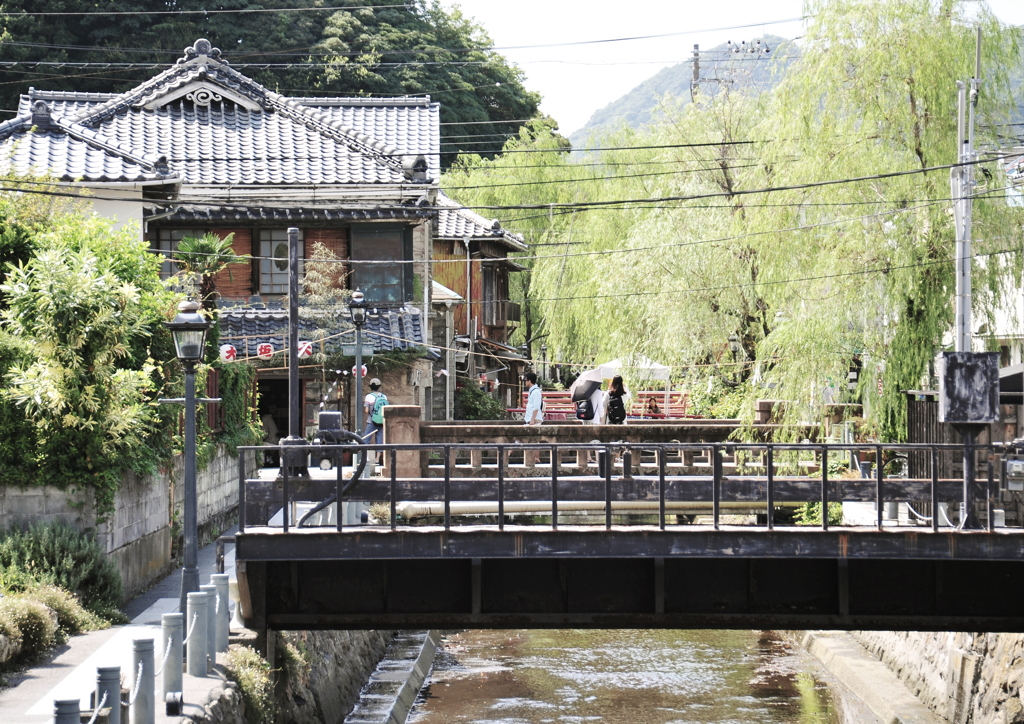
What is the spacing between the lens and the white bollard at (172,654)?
1073 cm

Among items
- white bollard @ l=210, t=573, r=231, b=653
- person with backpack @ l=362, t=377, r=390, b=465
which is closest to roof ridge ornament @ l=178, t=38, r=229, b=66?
person with backpack @ l=362, t=377, r=390, b=465

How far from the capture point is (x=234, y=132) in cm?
3406

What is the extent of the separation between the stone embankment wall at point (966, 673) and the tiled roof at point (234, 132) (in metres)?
17.8

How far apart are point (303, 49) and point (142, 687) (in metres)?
46.8

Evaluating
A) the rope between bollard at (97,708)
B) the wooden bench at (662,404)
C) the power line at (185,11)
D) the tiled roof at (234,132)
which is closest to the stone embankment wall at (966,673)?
the rope between bollard at (97,708)

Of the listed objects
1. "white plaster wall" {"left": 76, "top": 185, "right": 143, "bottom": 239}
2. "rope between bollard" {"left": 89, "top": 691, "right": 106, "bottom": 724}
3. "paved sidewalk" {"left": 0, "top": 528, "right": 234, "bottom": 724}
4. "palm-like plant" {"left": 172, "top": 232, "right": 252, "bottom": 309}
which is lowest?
"paved sidewalk" {"left": 0, "top": 528, "right": 234, "bottom": 724}

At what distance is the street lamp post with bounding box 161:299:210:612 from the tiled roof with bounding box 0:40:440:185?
19.0 m

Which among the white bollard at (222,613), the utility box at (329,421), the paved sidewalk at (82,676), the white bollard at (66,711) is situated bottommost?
the paved sidewalk at (82,676)

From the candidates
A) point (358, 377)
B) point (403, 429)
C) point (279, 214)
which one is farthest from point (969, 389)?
point (279, 214)

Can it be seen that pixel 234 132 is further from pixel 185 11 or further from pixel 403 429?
pixel 185 11

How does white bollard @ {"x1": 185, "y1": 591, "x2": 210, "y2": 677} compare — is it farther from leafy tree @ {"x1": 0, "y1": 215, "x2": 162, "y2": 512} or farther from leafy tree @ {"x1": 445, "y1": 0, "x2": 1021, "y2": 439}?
leafy tree @ {"x1": 445, "y1": 0, "x2": 1021, "y2": 439}

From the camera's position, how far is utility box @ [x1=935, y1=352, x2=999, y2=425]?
13469 millimetres

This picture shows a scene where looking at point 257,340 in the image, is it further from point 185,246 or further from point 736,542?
point 736,542

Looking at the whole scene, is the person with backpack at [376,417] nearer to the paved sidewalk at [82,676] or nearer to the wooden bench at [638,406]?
the paved sidewalk at [82,676]
